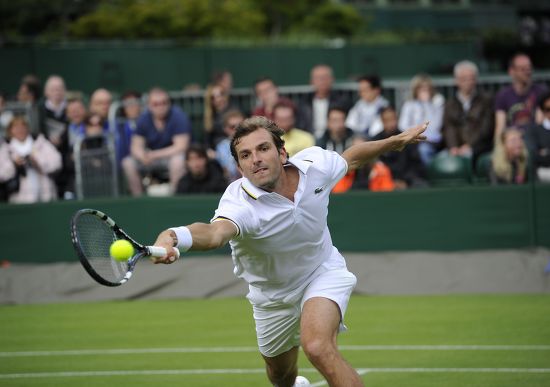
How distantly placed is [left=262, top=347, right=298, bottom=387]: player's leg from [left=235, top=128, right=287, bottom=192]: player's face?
1.43 metres

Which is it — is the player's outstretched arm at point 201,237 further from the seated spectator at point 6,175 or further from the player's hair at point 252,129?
the seated spectator at point 6,175

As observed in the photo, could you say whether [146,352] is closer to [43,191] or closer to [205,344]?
[205,344]

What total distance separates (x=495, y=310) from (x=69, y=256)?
5.58m

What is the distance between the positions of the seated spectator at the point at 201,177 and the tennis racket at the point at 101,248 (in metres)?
7.96

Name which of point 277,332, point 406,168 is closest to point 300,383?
point 277,332

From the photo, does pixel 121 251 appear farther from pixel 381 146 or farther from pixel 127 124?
pixel 127 124

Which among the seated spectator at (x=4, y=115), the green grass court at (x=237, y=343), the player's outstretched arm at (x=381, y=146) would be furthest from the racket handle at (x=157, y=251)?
the seated spectator at (x=4, y=115)

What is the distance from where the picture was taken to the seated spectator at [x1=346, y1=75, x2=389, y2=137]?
15.5m

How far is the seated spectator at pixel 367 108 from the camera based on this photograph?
1547 centimetres

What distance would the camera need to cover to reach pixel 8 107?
16.3m

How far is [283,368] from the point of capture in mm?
8203

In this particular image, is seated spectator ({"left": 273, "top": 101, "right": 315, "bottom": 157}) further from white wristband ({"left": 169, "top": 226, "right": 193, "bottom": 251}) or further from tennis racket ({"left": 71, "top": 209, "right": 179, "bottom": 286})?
white wristband ({"left": 169, "top": 226, "right": 193, "bottom": 251})

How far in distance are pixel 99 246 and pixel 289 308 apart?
173 cm

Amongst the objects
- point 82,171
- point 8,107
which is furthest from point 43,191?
point 8,107
